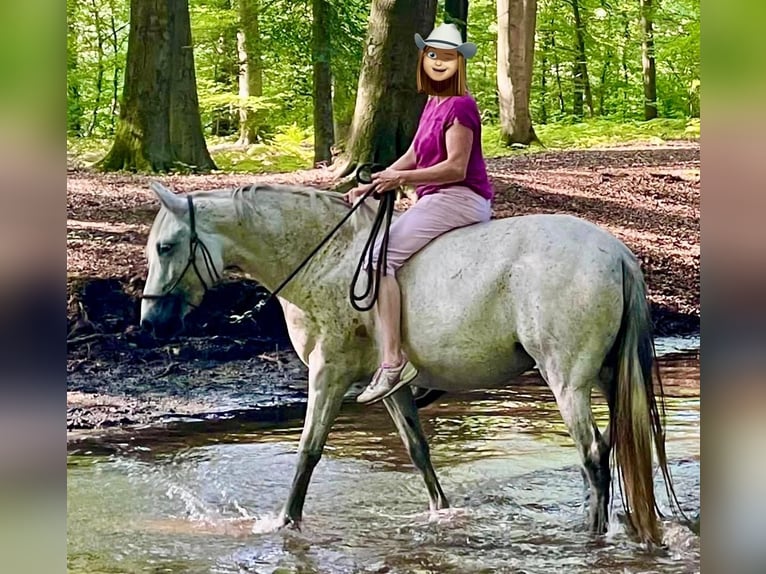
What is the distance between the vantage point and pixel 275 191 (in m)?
4.23

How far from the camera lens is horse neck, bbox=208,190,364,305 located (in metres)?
4.19

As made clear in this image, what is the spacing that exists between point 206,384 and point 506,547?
5.05 ft

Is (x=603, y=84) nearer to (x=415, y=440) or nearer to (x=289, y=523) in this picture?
(x=415, y=440)

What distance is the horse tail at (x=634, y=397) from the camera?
3.85 meters

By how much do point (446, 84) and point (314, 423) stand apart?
1500mm

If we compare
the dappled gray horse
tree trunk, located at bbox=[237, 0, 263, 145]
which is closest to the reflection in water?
the dappled gray horse

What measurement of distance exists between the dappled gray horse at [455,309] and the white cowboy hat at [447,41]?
731mm

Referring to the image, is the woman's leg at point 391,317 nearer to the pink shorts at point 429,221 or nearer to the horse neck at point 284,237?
the pink shorts at point 429,221

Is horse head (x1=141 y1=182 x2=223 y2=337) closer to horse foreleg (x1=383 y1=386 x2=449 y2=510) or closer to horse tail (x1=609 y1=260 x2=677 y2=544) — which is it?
horse foreleg (x1=383 y1=386 x2=449 y2=510)

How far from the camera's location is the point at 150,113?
476cm
